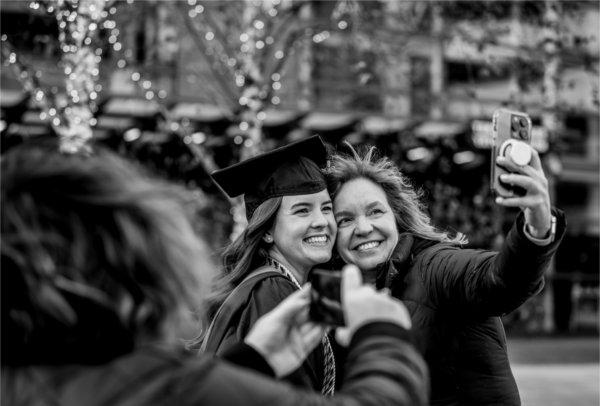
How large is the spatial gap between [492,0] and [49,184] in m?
11.0

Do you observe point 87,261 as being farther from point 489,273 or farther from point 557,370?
point 557,370

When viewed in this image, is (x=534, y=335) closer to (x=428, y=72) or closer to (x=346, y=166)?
(x=428, y=72)

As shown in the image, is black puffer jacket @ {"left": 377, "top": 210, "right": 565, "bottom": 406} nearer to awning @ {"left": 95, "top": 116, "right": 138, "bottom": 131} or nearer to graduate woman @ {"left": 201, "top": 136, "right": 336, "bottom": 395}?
graduate woman @ {"left": 201, "top": 136, "right": 336, "bottom": 395}

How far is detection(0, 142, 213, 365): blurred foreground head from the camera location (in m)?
1.73

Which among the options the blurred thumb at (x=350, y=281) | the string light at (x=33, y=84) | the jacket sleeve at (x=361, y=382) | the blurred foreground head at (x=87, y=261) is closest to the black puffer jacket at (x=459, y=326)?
the blurred thumb at (x=350, y=281)

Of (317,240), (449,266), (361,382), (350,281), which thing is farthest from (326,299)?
(317,240)

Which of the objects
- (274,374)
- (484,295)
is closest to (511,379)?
(484,295)

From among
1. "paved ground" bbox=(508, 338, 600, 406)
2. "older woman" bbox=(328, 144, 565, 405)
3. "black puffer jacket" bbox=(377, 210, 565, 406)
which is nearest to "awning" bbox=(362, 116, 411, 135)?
"paved ground" bbox=(508, 338, 600, 406)

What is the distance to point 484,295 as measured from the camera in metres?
2.96

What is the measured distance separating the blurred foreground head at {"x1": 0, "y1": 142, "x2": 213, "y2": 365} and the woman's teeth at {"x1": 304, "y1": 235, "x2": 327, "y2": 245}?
182 cm

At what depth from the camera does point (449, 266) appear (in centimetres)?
321

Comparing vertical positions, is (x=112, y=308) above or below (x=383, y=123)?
above

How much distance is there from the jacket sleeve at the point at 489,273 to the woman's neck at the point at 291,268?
1.76ft

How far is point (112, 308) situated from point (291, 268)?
2008mm
